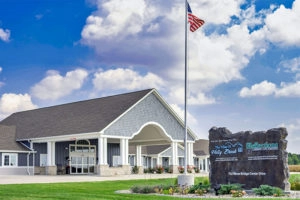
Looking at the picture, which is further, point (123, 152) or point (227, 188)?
point (123, 152)

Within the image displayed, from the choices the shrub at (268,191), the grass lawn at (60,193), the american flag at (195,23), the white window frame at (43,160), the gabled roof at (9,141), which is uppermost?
the american flag at (195,23)

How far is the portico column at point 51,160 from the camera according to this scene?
4533 centimetres

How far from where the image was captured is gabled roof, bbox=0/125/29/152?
44625 mm

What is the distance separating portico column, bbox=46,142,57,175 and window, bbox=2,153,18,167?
282cm

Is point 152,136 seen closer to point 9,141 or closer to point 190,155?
point 190,155

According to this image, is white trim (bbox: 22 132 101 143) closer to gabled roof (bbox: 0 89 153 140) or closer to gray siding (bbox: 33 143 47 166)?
gabled roof (bbox: 0 89 153 140)

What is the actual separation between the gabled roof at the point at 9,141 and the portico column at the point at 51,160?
2382 millimetres

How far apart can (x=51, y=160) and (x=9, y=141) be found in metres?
4.40

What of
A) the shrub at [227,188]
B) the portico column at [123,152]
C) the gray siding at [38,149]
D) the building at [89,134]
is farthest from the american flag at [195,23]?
the gray siding at [38,149]

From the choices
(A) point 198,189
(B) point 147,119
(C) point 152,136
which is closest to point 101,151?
(B) point 147,119

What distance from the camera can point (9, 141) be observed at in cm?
4634

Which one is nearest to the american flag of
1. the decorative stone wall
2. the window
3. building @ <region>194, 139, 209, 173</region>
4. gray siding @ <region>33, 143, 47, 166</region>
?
the decorative stone wall

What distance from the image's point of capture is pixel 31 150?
4622 centimetres

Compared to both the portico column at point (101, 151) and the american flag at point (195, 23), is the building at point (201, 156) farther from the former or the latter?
the american flag at point (195, 23)
